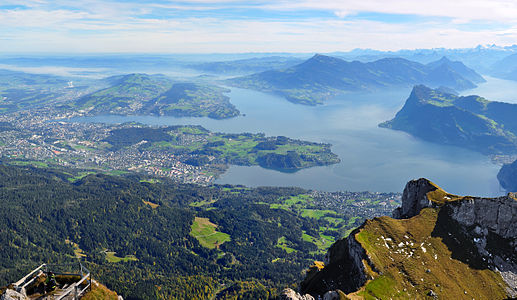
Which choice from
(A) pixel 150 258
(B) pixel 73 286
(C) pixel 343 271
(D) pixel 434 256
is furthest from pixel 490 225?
(A) pixel 150 258

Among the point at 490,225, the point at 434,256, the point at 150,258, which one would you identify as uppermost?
the point at 490,225

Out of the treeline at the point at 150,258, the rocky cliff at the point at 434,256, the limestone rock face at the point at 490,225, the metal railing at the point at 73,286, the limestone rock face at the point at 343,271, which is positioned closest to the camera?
the metal railing at the point at 73,286

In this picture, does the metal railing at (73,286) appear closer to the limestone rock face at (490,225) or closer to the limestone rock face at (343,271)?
the limestone rock face at (343,271)

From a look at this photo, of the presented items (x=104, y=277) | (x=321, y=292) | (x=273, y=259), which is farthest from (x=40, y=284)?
(x=273, y=259)

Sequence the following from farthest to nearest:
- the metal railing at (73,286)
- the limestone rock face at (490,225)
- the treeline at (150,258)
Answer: the treeline at (150,258) → the limestone rock face at (490,225) → the metal railing at (73,286)

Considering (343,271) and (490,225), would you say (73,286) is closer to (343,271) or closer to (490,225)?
(343,271)

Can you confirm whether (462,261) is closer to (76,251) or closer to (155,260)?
(155,260)

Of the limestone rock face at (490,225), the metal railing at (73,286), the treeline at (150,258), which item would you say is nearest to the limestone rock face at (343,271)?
the limestone rock face at (490,225)

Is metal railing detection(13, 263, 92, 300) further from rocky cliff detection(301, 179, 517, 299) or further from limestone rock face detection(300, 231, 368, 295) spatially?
limestone rock face detection(300, 231, 368, 295)
